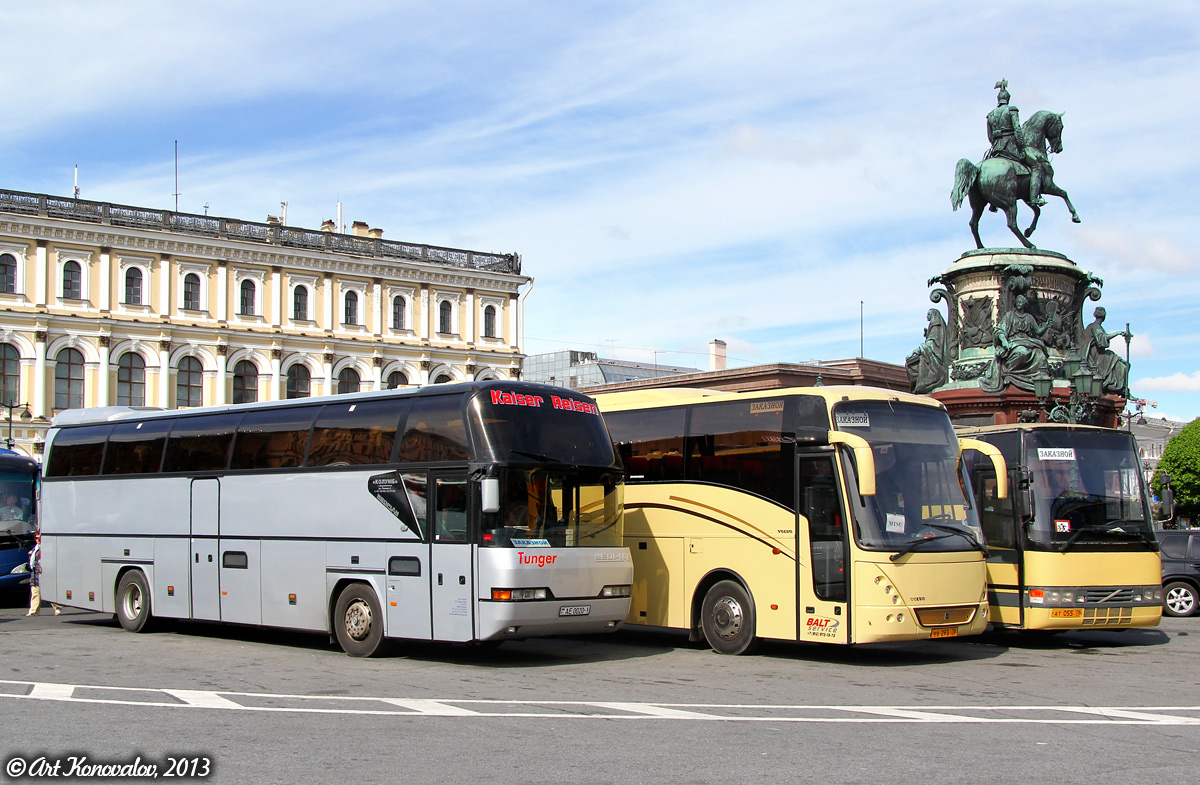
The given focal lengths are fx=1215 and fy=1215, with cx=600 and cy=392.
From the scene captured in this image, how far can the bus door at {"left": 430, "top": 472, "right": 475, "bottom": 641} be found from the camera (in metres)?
13.6

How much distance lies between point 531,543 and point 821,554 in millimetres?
3336

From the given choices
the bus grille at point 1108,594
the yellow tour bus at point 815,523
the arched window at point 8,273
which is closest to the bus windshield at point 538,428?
the yellow tour bus at point 815,523

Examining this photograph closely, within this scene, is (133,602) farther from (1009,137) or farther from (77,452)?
(1009,137)

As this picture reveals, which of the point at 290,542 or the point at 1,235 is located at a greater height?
the point at 1,235

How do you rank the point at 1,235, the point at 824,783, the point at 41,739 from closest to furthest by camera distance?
1. the point at 824,783
2. the point at 41,739
3. the point at 1,235

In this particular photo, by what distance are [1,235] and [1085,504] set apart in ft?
159

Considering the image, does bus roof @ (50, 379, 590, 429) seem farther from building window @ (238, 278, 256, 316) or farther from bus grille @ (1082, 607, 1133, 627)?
building window @ (238, 278, 256, 316)

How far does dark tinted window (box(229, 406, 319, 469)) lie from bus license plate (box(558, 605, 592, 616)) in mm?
4199

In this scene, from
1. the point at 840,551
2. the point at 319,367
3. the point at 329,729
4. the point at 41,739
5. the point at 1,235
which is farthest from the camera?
the point at 319,367

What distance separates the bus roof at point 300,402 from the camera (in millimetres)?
14234

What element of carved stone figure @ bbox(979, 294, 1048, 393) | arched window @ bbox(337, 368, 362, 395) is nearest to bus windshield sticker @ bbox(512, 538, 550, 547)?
carved stone figure @ bbox(979, 294, 1048, 393)

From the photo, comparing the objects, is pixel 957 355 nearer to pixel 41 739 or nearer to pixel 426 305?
pixel 41 739

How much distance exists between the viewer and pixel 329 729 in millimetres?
9195

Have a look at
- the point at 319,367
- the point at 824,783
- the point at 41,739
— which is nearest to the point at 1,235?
the point at 319,367
